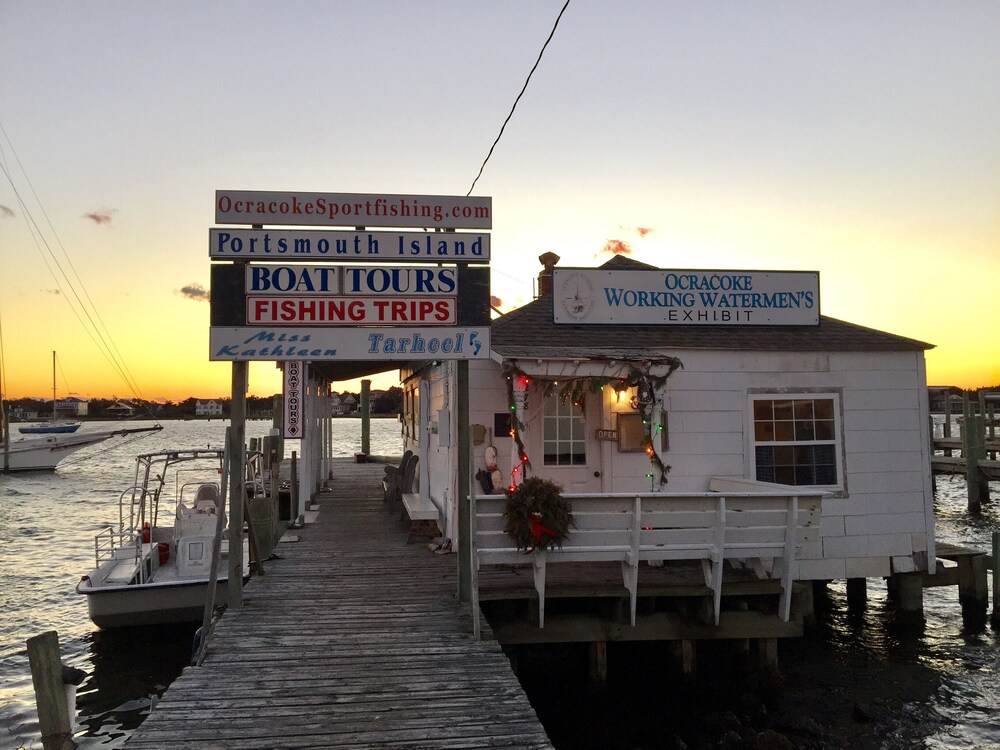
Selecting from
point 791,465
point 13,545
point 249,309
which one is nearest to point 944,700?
point 791,465

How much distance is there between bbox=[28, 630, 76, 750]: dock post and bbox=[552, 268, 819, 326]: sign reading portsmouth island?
8.55 metres

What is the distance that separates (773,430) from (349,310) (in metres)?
7.22

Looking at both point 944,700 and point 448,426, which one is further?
point 448,426

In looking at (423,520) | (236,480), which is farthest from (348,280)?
(423,520)

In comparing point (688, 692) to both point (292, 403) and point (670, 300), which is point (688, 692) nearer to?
point (670, 300)

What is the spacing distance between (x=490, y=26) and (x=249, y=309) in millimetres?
6700

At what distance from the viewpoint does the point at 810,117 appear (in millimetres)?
14891

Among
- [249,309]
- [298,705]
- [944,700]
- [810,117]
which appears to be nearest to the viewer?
[298,705]

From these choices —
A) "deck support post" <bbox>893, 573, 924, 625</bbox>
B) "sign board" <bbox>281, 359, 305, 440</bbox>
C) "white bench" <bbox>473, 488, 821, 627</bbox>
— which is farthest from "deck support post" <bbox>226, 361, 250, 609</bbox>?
"deck support post" <bbox>893, 573, 924, 625</bbox>

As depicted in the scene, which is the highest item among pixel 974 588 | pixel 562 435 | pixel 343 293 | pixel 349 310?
pixel 343 293

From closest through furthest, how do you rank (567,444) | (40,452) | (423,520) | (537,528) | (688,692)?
(537,528) → (688,692) → (567,444) → (423,520) → (40,452)

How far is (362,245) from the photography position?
28.0 feet

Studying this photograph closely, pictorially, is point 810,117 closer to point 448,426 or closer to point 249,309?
point 448,426

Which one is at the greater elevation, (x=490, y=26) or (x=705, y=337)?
(x=490, y=26)
